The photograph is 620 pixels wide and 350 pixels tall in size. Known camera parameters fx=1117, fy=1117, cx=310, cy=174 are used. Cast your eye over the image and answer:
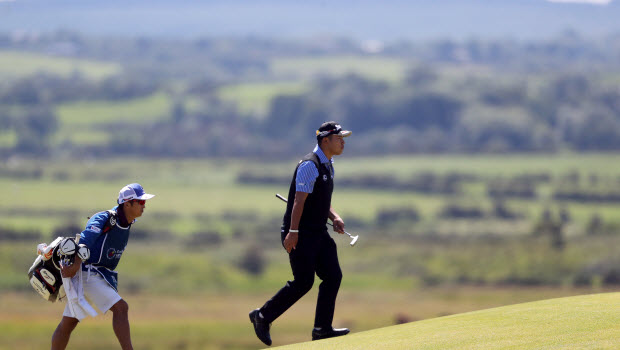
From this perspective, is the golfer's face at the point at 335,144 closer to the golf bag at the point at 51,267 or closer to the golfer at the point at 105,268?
the golfer at the point at 105,268

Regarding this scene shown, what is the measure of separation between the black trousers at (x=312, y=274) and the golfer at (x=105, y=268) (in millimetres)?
2150

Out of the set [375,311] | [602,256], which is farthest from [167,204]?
[375,311]

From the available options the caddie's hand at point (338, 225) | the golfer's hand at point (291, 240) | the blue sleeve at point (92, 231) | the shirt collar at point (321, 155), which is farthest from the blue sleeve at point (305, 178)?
the blue sleeve at point (92, 231)

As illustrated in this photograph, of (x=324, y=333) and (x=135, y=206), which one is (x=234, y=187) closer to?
(x=324, y=333)

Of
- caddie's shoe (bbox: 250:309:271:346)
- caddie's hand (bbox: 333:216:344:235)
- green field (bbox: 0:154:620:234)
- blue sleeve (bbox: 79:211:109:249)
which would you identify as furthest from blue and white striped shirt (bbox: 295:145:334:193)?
green field (bbox: 0:154:620:234)

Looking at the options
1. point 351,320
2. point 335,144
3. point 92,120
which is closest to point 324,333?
point 335,144

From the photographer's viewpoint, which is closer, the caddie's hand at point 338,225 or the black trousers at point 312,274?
the black trousers at point 312,274

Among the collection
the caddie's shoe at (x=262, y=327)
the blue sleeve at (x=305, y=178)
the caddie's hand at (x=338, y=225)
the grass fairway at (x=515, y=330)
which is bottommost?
the grass fairway at (x=515, y=330)

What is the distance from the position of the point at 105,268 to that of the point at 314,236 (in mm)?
2643

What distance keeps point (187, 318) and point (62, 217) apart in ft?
146

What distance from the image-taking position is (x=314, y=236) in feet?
45.2

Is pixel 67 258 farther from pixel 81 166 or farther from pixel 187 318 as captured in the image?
pixel 81 166

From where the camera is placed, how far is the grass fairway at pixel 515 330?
11.8 metres

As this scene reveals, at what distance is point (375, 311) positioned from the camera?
171 ft
